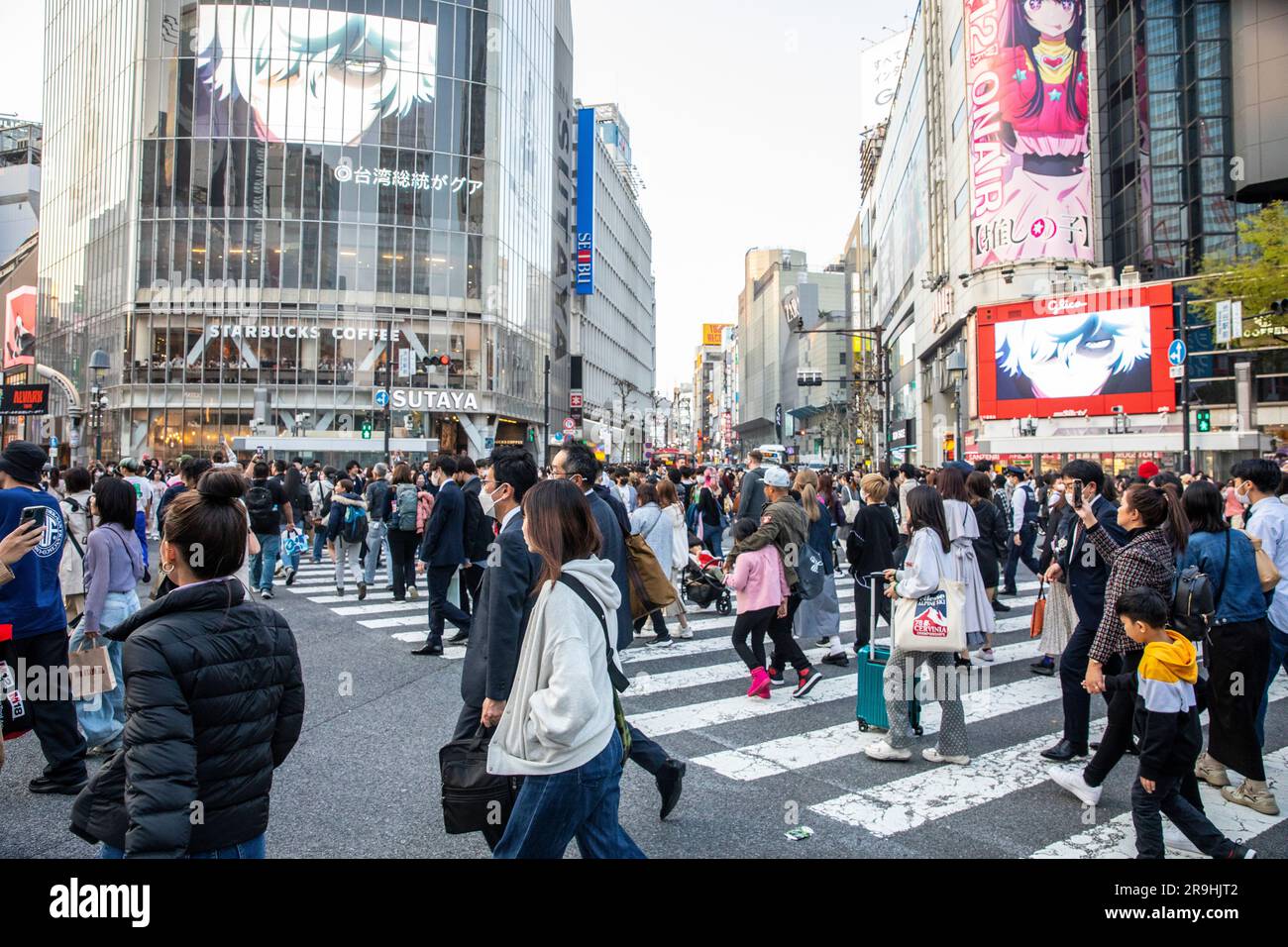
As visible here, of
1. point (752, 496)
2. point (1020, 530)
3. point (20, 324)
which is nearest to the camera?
point (752, 496)

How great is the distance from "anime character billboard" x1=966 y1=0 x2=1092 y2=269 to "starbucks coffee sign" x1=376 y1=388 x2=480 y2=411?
1193 inches

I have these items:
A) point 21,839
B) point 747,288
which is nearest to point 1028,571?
point 21,839

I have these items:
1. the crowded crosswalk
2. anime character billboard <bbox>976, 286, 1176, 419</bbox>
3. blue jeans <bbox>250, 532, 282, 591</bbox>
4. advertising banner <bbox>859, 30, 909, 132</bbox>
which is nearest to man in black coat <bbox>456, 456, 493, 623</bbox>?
the crowded crosswalk

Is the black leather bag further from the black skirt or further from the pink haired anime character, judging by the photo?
the pink haired anime character

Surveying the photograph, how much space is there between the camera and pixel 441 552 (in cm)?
927

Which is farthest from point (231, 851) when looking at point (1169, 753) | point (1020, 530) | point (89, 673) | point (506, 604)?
point (1020, 530)

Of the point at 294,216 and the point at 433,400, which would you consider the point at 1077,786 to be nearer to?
the point at 433,400

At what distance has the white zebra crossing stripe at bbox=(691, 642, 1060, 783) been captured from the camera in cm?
573

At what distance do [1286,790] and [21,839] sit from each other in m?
7.83

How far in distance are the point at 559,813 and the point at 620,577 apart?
8.39 ft

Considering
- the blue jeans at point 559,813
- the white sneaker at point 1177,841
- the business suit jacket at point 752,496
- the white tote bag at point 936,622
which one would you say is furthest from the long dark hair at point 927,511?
the business suit jacket at point 752,496

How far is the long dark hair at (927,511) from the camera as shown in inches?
230

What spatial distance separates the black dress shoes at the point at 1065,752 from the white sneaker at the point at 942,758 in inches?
23.1

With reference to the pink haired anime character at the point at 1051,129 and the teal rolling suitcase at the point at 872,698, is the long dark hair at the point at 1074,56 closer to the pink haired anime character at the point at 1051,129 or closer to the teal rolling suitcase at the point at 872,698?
the pink haired anime character at the point at 1051,129
